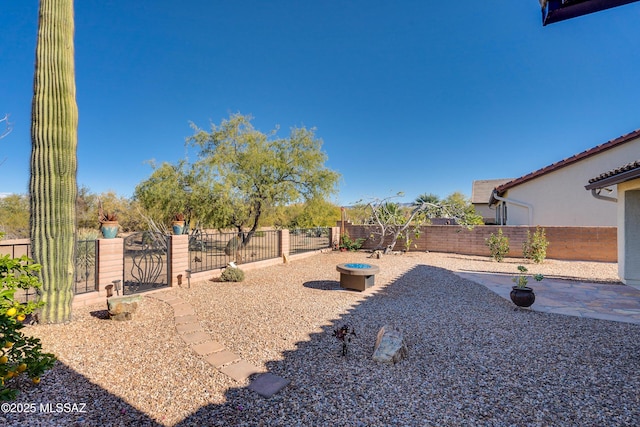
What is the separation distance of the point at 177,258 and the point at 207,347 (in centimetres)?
400

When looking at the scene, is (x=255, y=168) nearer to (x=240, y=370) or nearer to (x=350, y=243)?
(x=350, y=243)

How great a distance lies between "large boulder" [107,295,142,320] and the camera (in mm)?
4594

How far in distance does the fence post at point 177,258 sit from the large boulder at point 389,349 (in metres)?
5.68

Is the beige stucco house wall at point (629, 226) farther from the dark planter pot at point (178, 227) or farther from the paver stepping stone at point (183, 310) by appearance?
the dark planter pot at point (178, 227)

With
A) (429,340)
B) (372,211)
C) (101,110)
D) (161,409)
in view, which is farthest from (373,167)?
(161,409)

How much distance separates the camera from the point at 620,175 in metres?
6.44

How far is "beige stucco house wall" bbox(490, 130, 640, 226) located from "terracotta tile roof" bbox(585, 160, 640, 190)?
5.34m

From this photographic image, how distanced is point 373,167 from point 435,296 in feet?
61.2

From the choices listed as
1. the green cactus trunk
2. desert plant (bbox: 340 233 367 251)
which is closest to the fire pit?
the green cactus trunk

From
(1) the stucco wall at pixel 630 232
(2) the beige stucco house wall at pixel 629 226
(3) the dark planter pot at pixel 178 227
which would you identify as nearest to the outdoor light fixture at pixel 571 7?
(2) the beige stucco house wall at pixel 629 226

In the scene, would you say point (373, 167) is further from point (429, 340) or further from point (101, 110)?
point (429, 340)

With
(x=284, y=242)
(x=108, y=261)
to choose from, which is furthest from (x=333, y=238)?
(x=108, y=261)

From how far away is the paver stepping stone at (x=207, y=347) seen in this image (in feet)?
12.0

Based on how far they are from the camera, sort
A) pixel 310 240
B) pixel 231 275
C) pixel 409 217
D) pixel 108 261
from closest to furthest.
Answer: pixel 108 261 < pixel 231 275 < pixel 409 217 < pixel 310 240
